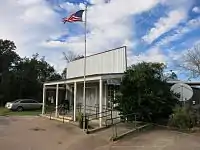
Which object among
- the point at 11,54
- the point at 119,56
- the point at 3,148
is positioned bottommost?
the point at 3,148

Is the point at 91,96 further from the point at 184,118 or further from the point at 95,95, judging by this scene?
the point at 184,118

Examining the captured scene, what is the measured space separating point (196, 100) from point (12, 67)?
40.1m

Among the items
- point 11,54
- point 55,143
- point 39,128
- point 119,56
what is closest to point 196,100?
point 119,56

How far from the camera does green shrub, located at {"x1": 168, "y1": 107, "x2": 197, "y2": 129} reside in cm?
1705

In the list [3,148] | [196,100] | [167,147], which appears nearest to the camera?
[167,147]

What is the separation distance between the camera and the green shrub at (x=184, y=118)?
17.0m

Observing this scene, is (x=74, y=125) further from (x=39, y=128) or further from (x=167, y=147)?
(x=167, y=147)

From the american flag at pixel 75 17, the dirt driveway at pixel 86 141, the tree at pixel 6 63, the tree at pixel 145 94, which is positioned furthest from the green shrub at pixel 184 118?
the tree at pixel 6 63

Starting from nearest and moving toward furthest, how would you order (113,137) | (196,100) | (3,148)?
1. (3,148)
2. (113,137)
3. (196,100)

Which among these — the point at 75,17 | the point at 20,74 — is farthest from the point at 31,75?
the point at 75,17

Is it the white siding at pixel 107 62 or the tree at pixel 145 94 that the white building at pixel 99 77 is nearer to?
the white siding at pixel 107 62

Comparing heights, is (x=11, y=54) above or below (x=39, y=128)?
above

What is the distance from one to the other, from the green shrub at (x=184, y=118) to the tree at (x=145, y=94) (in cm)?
119

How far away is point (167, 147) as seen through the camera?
Result: 13.3 m
